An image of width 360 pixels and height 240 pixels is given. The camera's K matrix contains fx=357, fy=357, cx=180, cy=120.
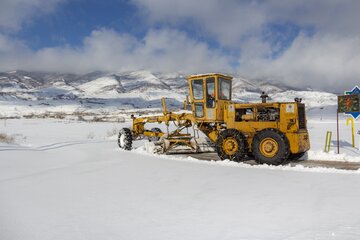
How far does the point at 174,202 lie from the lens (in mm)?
6613

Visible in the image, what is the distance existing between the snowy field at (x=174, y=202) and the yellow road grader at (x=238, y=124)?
1079 millimetres

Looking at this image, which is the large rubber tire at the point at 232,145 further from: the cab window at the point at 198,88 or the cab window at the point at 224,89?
the cab window at the point at 198,88

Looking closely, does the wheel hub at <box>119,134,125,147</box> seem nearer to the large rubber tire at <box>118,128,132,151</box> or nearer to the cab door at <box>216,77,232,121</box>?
the large rubber tire at <box>118,128,132,151</box>

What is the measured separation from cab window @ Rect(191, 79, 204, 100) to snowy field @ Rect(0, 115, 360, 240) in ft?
12.7

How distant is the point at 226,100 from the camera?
563 inches

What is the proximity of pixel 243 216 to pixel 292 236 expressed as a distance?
1.11m

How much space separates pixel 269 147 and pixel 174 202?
6.01 m

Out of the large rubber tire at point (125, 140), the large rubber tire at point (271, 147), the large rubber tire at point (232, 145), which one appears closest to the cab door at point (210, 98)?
the large rubber tire at point (232, 145)

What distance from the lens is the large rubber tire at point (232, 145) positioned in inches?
485

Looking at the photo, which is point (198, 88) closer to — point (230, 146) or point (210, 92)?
point (210, 92)

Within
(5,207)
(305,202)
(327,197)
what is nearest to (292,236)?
(305,202)

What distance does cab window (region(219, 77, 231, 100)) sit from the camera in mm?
14008

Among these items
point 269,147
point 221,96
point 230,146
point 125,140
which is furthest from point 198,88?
point 125,140

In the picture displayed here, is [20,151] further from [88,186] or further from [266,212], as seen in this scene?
[266,212]
